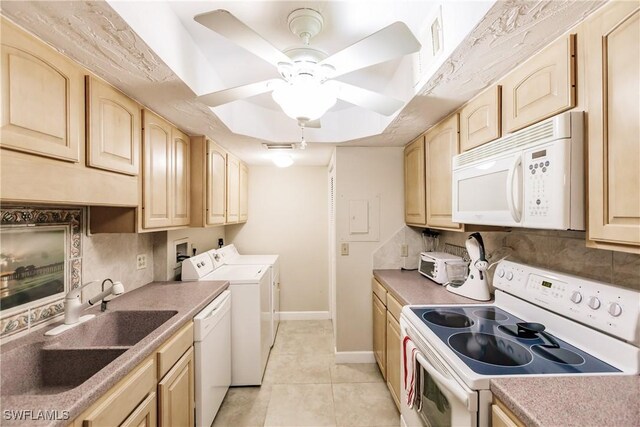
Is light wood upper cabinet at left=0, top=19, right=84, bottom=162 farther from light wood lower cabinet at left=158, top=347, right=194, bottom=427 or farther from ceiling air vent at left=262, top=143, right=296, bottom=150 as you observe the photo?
ceiling air vent at left=262, top=143, right=296, bottom=150

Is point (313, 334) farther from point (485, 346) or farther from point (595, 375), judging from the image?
point (595, 375)

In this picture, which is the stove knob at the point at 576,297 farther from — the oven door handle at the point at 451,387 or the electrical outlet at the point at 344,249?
the electrical outlet at the point at 344,249

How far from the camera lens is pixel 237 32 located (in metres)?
0.95

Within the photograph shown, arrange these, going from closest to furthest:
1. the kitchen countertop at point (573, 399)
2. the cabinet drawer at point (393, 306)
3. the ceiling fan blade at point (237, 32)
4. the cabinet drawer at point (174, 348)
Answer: the kitchen countertop at point (573, 399), the ceiling fan blade at point (237, 32), the cabinet drawer at point (174, 348), the cabinet drawer at point (393, 306)

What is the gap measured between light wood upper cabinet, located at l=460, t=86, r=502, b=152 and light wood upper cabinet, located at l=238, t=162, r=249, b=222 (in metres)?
2.55

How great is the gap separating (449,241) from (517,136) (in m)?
1.48

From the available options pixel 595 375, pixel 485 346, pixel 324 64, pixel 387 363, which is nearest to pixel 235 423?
pixel 387 363

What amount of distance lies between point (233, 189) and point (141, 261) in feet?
4.01

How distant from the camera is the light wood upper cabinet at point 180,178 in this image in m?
2.07

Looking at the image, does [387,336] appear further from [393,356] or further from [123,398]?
[123,398]

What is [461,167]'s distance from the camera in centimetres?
167

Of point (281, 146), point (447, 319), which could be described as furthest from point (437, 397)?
point (281, 146)

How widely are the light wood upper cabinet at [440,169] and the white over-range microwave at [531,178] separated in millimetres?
301

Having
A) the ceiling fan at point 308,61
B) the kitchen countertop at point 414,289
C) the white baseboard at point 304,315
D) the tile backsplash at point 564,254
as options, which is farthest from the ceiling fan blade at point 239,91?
the white baseboard at point 304,315
